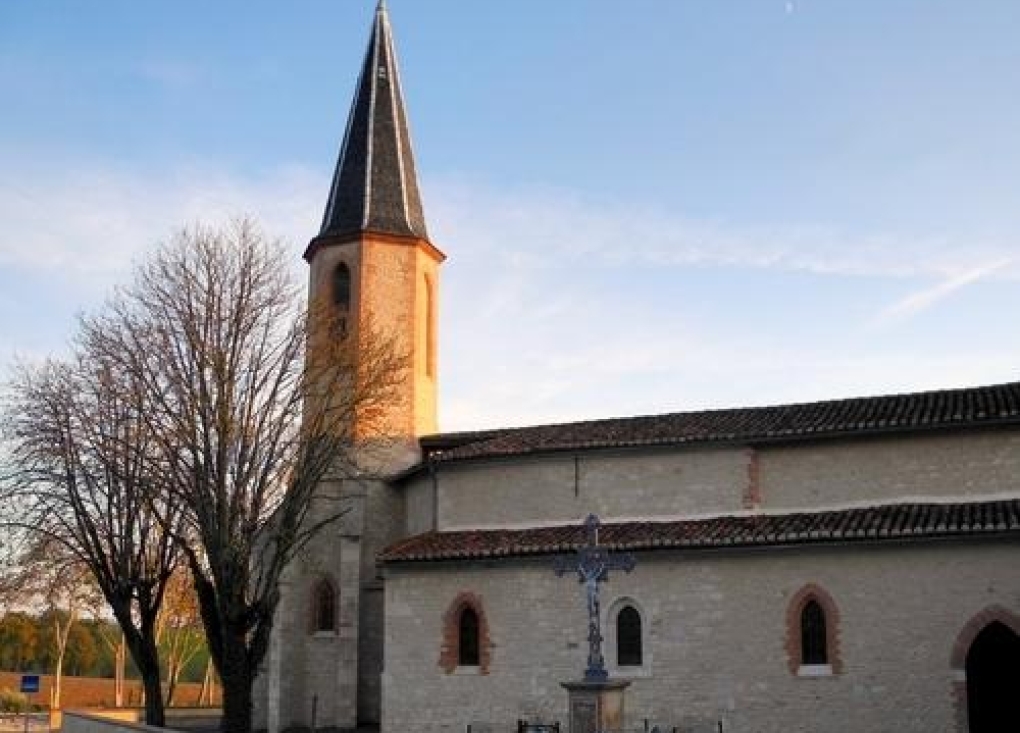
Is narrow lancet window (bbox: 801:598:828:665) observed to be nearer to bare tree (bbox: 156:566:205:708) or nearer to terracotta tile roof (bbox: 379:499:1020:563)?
terracotta tile roof (bbox: 379:499:1020:563)

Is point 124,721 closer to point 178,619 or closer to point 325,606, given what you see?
point 325,606

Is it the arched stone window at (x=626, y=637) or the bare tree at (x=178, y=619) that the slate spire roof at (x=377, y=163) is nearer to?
the arched stone window at (x=626, y=637)

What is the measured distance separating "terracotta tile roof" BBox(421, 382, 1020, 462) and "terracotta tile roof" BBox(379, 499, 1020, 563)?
1777 mm

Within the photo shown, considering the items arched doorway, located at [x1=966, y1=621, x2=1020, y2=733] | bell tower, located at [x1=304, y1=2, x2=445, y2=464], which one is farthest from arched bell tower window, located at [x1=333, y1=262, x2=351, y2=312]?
arched doorway, located at [x1=966, y1=621, x2=1020, y2=733]

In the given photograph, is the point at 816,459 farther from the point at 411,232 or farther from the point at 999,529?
the point at 411,232

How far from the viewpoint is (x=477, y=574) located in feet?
84.2

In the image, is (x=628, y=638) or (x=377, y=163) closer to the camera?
(x=628, y=638)

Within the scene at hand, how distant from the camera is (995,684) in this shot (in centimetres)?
2234

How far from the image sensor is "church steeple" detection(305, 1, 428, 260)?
32688 mm

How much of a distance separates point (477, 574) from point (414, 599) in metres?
1.76

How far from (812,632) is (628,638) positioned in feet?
13.1

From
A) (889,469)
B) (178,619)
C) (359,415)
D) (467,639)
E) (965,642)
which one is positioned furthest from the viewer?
(178,619)

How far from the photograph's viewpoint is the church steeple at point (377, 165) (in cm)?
3269

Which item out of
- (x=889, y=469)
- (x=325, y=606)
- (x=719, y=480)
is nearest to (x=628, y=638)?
(x=719, y=480)
